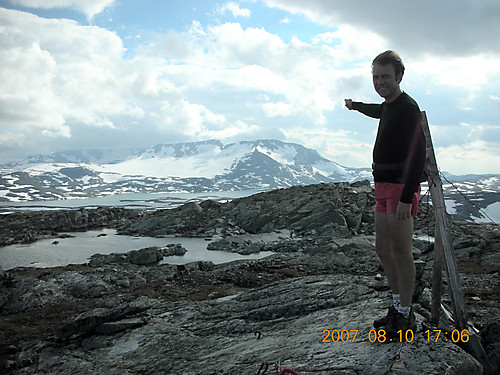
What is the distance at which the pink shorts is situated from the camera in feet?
17.4

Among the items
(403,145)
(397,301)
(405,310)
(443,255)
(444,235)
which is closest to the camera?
(403,145)

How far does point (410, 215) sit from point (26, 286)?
1996 cm

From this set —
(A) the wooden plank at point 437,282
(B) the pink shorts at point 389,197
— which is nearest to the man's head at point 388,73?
(B) the pink shorts at point 389,197

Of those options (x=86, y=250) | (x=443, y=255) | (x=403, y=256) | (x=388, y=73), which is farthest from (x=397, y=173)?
(x=86, y=250)

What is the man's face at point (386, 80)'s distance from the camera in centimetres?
534

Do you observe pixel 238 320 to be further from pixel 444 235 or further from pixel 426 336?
pixel 444 235

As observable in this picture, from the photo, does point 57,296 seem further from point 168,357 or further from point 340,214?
point 340,214

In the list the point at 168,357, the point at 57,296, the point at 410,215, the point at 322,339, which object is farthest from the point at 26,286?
the point at 410,215

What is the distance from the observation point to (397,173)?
17.4 feet

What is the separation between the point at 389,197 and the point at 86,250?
42.2m

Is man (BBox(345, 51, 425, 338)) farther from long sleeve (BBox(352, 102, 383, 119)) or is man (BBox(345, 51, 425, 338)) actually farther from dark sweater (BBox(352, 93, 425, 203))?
long sleeve (BBox(352, 102, 383, 119))

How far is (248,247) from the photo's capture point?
1460 inches

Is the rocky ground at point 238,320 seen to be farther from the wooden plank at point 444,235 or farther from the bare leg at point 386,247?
the bare leg at point 386,247

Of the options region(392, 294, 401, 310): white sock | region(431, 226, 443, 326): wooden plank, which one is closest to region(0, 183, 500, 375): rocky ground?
region(431, 226, 443, 326): wooden plank
